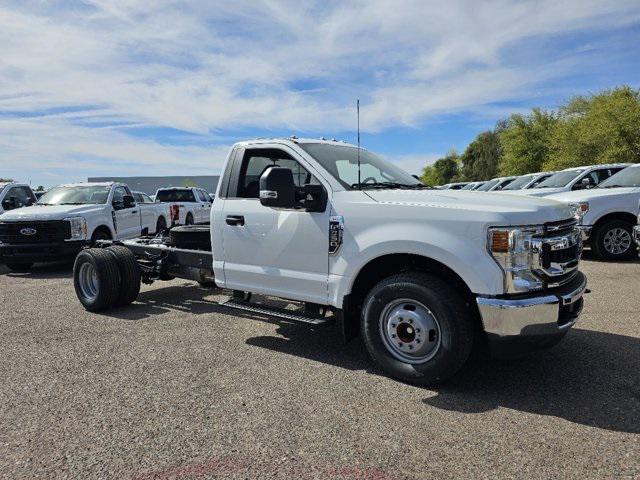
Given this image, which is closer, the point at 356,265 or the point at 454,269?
the point at 454,269

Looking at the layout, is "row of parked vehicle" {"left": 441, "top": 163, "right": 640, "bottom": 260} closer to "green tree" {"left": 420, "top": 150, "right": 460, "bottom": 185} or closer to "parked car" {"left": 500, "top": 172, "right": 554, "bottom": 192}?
"parked car" {"left": 500, "top": 172, "right": 554, "bottom": 192}

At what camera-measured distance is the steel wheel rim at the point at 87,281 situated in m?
6.64

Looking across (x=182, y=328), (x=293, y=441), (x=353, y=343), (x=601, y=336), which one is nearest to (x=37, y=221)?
(x=182, y=328)

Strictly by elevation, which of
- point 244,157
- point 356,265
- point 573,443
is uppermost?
point 244,157

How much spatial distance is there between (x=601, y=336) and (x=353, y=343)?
2.49 m

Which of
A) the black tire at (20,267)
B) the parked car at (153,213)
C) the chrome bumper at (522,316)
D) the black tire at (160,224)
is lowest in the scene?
the black tire at (20,267)

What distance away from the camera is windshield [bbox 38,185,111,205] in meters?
11.2

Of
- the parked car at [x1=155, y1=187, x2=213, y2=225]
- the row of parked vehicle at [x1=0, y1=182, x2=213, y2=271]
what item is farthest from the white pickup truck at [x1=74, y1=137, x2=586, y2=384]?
the parked car at [x1=155, y1=187, x2=213, y2=225]

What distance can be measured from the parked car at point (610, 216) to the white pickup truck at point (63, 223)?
9372 millimetres

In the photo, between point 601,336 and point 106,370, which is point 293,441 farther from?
point 601,336

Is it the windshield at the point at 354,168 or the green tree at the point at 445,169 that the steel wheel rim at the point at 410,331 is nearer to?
the windshield at the point at 354,168

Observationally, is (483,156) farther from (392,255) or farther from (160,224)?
(392,255)

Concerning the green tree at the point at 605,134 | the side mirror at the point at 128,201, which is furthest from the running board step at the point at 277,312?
the green tree at the point at 605,134

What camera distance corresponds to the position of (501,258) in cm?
360
